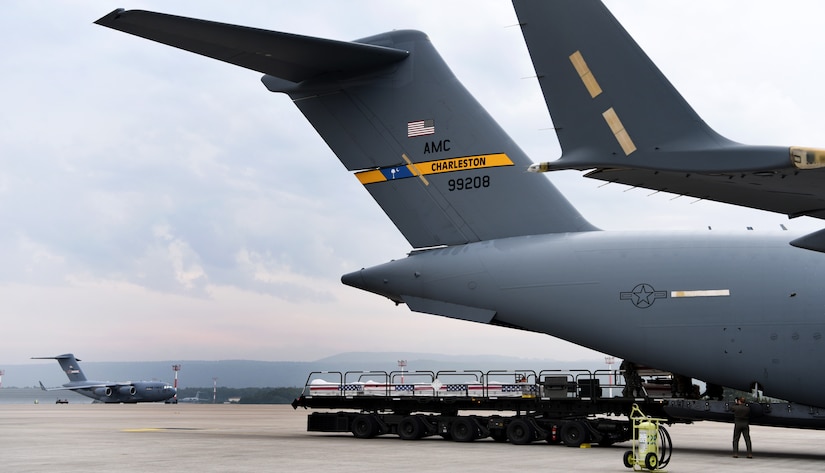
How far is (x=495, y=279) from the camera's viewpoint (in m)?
16.3

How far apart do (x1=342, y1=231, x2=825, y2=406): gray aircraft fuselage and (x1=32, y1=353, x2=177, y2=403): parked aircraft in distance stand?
178 feet

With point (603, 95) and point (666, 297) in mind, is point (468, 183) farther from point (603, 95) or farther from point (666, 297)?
point (603, 95)

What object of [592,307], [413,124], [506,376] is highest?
[413,124]

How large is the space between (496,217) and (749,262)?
4516mm

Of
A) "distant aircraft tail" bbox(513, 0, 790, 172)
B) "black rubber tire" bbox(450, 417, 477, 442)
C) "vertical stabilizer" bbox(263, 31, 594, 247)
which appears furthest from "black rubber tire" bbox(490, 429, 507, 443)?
"distant aircraft tail" bbox(513, 0, 790, 172)


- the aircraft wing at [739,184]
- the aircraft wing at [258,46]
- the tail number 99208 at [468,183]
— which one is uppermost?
the aircraft wing at [258,46]

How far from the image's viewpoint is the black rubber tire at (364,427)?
19.1 m

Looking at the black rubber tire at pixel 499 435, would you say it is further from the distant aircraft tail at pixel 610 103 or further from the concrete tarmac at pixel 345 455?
the distant aircraft tail at pixel 610 103

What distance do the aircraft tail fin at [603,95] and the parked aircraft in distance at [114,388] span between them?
62835mm

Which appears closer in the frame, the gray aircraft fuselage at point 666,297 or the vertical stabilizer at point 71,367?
the gray aircraft fuselage at point 666,297

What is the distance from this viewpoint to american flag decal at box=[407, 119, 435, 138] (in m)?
17.2

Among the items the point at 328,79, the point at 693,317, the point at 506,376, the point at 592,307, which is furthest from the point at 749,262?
the point at 328,79

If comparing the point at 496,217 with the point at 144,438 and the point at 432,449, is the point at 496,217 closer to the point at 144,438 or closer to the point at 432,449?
the point at 432,449

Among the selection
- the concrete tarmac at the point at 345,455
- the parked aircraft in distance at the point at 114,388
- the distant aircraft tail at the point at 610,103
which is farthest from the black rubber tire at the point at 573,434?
the parked aircraft in distance at the point at 114,388
